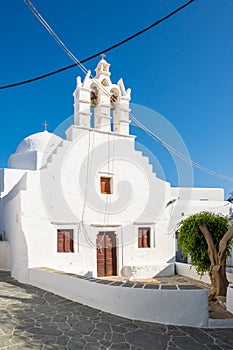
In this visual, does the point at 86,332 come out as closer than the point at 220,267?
Yes

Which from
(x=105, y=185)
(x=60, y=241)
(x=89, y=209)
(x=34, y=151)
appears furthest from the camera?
(x=34, y=151)

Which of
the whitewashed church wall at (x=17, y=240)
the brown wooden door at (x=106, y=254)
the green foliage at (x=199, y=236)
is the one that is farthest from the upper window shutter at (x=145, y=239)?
the whitewashed church wall at (x=17, y=240)

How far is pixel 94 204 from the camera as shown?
39.3ft

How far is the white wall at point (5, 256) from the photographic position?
37.3 ft

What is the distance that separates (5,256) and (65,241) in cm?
249

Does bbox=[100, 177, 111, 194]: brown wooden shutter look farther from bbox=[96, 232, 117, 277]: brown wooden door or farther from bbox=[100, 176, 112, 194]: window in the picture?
bbox=[96, 232, 117, 277]: brown wooden door

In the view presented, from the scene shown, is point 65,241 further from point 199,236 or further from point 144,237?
point 199,236

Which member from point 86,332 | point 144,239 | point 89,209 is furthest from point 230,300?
point 144,239

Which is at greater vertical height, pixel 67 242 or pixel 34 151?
pixel 34 151

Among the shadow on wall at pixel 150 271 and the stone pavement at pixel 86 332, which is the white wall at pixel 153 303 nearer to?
the stone pavement at pixel 86 332

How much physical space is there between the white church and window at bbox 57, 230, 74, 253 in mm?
37

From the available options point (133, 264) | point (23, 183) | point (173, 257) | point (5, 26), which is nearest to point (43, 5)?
point (5, 26)

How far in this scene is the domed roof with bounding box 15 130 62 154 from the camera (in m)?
17.1

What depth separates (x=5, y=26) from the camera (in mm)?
7391
